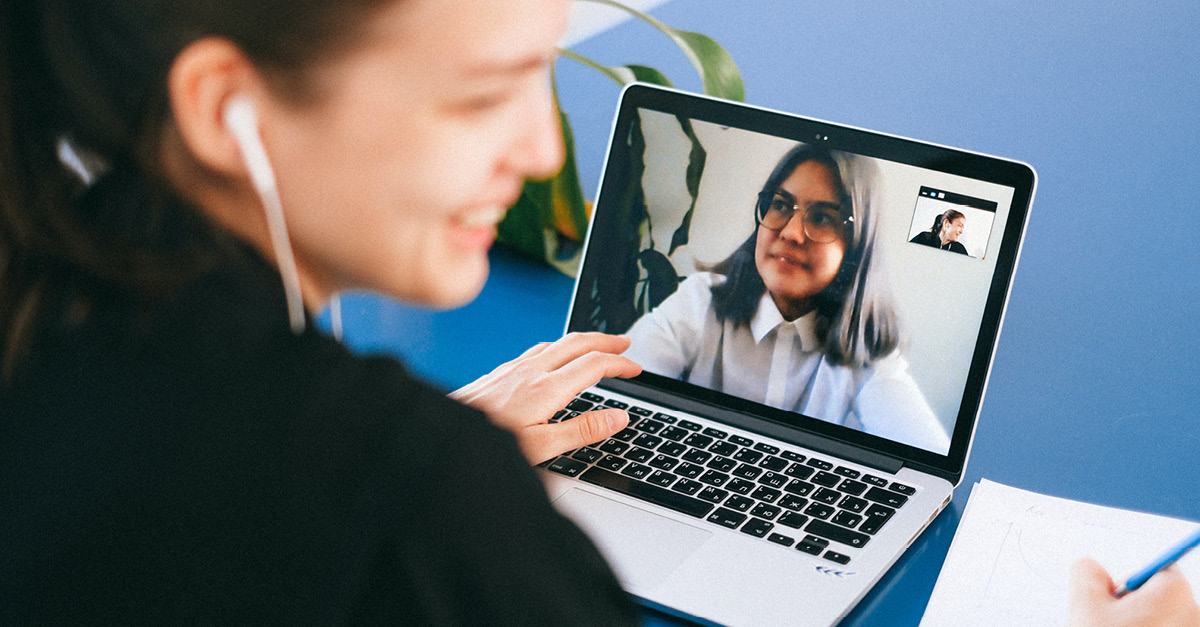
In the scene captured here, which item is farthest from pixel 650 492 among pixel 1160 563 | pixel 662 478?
pixel 1160 563

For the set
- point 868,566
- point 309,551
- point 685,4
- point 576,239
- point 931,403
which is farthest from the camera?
point 685,4

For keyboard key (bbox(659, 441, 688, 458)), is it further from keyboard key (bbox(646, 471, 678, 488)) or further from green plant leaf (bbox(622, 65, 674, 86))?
green plant leaf (bbox(622, 65, 674, 86))

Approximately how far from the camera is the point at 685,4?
63.7 inches

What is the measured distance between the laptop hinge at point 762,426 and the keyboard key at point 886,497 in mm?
30

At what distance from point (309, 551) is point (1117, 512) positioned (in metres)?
0.65

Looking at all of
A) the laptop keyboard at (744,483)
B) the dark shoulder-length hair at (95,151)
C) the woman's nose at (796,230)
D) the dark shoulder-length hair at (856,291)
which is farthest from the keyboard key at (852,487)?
the dark shoulder-length hair at (95,151)

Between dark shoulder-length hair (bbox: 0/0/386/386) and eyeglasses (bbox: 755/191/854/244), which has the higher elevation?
dark shoulder-length hair (bbox: 0/0/386/386)

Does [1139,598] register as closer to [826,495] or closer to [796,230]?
[826,495]

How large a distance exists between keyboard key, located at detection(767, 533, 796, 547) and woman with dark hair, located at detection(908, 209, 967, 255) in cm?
27

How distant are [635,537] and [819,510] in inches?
5.5

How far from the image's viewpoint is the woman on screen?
0.84 meters

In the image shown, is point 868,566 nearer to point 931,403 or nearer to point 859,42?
point 931,403

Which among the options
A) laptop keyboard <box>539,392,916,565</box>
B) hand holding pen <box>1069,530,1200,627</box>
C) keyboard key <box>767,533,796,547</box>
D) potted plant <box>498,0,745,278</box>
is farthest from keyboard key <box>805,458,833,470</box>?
potted plant <box>498,0,745,278</box>

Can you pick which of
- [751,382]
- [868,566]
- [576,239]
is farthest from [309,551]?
[576,239]
